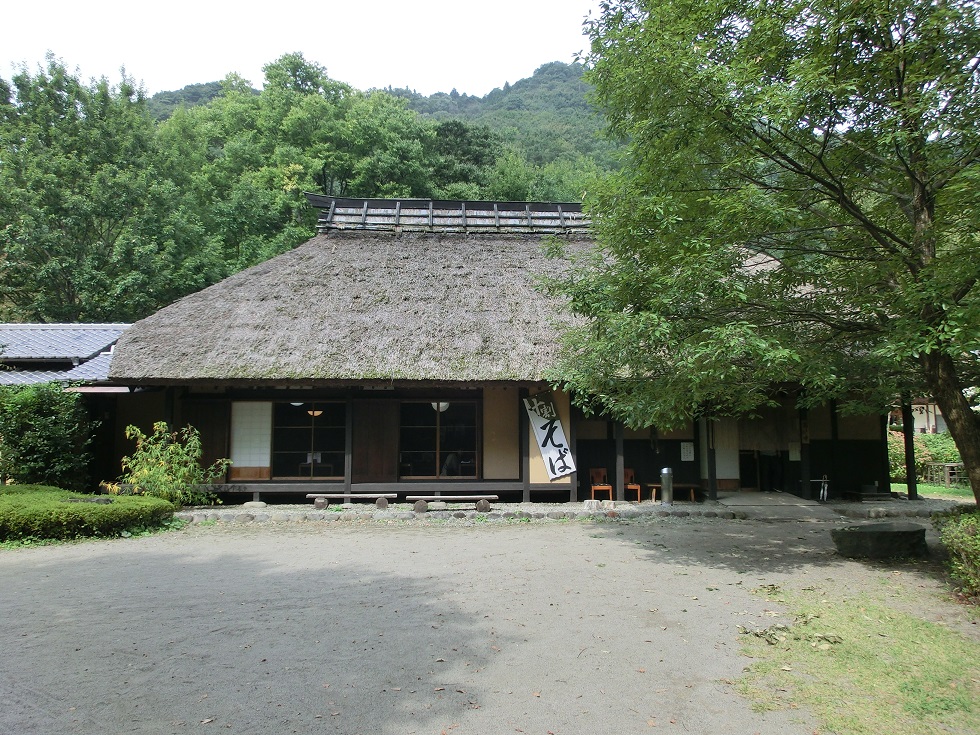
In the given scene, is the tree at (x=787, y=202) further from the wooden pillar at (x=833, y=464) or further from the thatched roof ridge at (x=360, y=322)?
the wooden pillar at (x=833, y=464)

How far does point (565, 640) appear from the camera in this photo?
5.11 meters

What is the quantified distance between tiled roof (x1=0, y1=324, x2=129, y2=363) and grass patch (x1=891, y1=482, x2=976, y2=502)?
17.9 meters

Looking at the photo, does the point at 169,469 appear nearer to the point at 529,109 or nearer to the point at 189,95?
the point at 189,95

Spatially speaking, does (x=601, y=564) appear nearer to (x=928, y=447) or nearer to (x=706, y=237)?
(x=706, y=237)

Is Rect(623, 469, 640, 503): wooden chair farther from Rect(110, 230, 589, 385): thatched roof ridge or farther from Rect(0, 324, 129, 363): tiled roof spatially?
Rect(0, 324, 129, 363): tiled roof

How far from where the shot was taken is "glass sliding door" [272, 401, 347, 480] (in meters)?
12.8

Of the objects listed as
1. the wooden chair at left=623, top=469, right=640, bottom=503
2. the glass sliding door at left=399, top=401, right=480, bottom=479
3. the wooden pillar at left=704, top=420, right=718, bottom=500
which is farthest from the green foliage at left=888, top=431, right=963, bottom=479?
the glass sliding door at left=399, top=401, right=480, bottom=479

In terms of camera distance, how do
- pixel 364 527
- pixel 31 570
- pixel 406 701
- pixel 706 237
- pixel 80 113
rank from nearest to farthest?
pixel 406 701
pixel 706 237
pixel 31 570
pixel 364 527
pixel 80 113

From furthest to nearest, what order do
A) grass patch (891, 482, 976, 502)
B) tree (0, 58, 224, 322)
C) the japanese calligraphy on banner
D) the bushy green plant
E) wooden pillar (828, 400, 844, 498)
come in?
tree (0, 58, 224, 322)
grass patch (891, 482, 976, 502)
wooden pillar (828, 400, 844, 498)
the japanese calligraphy on banner
the bushy green plant

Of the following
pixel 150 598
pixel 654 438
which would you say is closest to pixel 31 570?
pixel 150 598

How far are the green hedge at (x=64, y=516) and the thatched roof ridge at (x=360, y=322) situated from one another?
230 centimetres

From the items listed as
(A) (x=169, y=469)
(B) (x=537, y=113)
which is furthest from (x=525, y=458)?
(B) (x=537, y=113)

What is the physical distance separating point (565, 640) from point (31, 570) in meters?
6.20

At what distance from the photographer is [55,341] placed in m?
14.6
